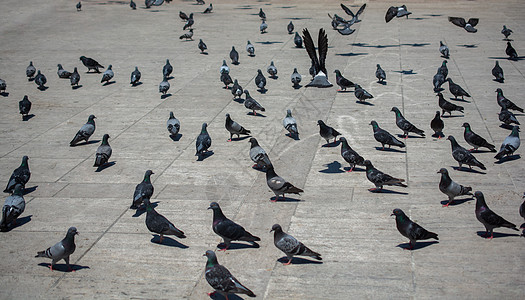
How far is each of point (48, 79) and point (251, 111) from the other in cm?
1017

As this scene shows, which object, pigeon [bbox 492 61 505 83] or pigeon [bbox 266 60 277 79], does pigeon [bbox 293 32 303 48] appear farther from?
pigeon [bbox 492 61 505 83]

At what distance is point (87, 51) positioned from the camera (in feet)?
94.3

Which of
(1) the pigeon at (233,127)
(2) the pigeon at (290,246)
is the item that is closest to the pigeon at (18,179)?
(1) the pigeon at (233,127)

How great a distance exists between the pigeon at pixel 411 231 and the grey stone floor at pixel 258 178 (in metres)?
0.24

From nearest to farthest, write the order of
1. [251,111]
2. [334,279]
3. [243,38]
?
[334,279]
[251,111]
[243,38]

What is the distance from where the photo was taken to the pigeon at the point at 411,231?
31.2 feet

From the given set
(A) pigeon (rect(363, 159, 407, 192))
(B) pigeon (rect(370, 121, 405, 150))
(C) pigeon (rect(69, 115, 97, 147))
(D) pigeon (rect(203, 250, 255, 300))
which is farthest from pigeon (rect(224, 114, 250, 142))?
(D) pigeon (rect(203, 250, 255, 300))

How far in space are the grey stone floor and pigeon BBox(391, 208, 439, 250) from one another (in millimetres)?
244

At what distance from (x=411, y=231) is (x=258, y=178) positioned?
473 cm

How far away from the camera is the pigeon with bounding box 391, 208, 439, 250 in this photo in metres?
9.51

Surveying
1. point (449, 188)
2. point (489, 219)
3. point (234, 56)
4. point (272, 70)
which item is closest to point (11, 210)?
point (449, 188)

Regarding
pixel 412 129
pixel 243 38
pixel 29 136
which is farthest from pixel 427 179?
pixel 243 38

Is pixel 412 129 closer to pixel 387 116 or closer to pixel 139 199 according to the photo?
pixel 387 116

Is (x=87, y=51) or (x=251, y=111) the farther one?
(x=87, y=51)
